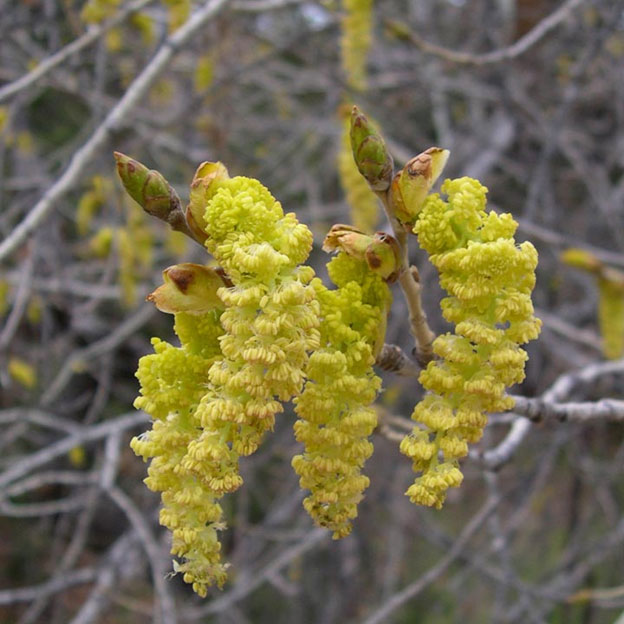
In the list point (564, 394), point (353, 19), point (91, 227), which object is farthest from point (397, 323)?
point (91, 227)

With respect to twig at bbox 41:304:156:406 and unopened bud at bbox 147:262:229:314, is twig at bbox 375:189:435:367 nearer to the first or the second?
unopened bud at bbox 147:262:229:314

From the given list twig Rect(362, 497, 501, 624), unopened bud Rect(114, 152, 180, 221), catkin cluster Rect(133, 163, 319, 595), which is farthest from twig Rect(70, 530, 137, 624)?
unopened bud Rect(114, 152, 180, 221)

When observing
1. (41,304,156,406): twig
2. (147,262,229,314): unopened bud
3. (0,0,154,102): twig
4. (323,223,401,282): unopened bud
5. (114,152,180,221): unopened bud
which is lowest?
(41,304,156,406): twig

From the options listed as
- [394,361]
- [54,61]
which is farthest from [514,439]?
[54,61]

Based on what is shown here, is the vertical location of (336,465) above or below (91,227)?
above

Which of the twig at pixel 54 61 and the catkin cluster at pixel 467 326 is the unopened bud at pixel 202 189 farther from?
the twig at pixel 54 61

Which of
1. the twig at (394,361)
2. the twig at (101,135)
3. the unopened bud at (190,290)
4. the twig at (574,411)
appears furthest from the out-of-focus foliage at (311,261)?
the unopened bud at (190,290)

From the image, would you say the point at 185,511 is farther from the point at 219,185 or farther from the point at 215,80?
the point at 215,80
